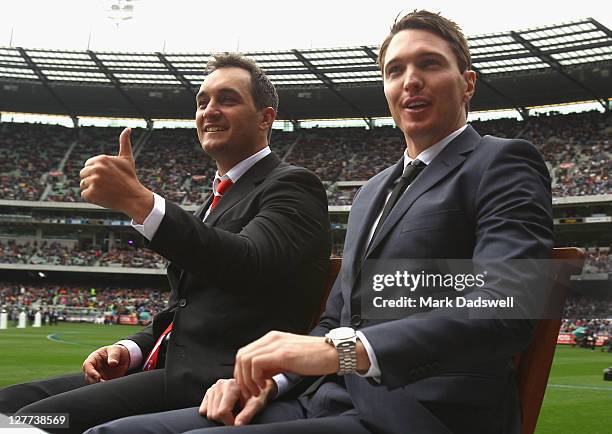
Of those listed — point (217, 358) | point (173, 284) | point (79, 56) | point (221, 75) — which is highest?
point (79, 56)

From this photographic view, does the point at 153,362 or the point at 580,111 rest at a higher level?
the point at 580,111

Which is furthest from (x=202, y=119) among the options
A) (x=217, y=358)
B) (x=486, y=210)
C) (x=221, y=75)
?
(x=486, y=210)

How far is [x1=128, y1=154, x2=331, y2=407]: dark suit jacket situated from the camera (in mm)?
2371

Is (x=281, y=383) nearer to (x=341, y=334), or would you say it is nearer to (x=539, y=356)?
(x=341, y=334)

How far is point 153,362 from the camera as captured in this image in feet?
10.8

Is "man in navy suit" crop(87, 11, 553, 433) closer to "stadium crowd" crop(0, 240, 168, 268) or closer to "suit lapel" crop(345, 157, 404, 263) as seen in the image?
"suit lapel" crop(345, 157, 404, 263)

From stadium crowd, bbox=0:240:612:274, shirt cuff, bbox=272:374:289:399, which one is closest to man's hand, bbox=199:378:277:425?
shirt cuff, bbox=272:374:289:399

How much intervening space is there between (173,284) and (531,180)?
5.42 feet

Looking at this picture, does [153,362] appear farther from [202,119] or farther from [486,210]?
[486,210]

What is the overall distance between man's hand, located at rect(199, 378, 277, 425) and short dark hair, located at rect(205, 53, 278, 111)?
148 centimetres

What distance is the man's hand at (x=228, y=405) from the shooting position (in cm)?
222

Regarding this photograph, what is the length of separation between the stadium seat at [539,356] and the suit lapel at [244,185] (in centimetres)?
140

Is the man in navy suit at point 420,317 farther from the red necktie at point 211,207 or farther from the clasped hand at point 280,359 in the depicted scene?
the red necktie at point 211,207

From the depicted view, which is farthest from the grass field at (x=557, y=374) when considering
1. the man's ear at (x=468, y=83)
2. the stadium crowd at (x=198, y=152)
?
the stadium crowd at (x=198, y=152)
